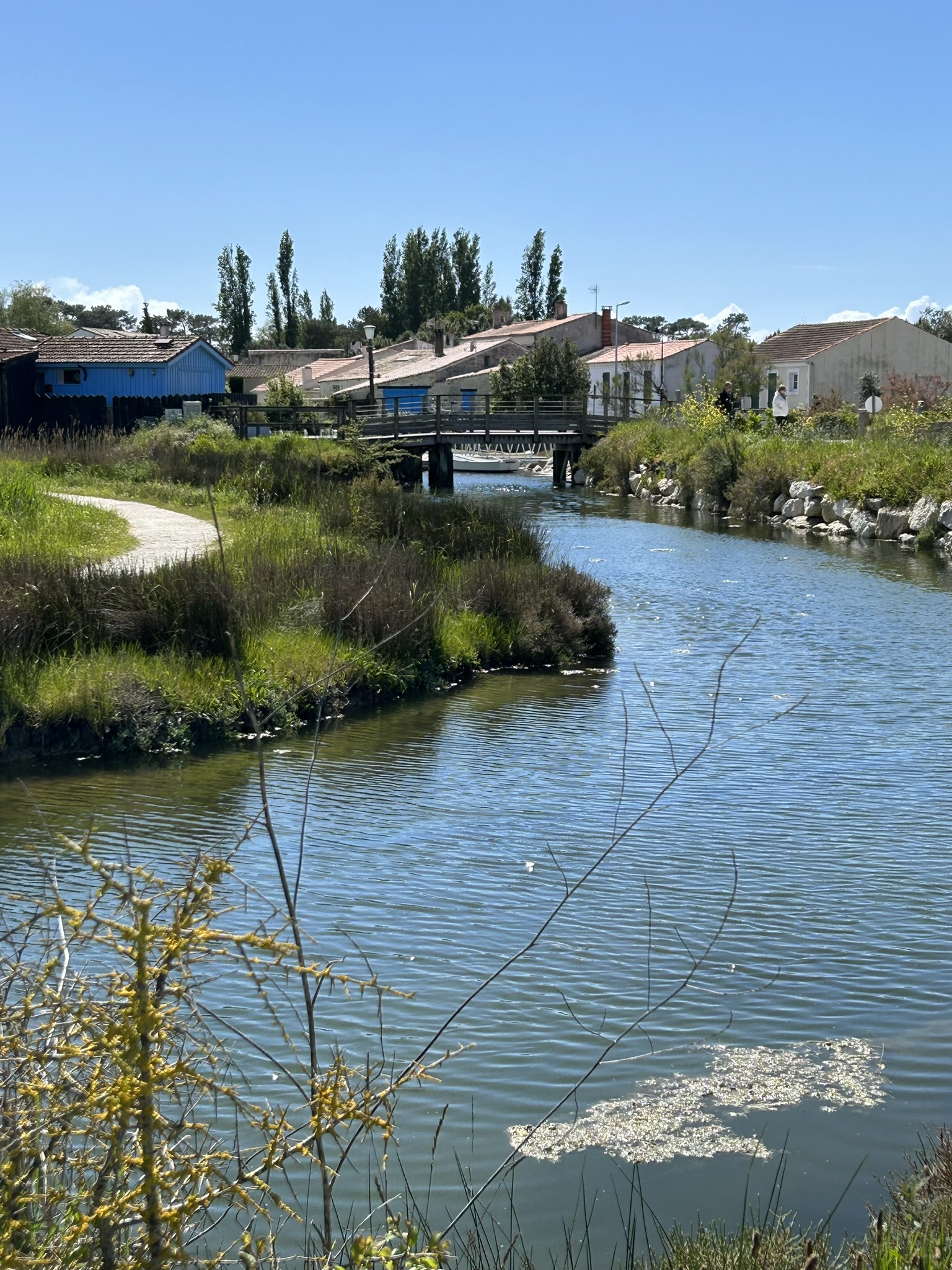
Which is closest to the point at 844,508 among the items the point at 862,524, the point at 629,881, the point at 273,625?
the point at 862,524

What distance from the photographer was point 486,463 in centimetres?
6241

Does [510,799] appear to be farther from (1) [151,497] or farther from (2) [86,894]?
(1) [151,497]

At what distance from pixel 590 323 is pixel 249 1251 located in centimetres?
8188

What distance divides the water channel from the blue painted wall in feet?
108

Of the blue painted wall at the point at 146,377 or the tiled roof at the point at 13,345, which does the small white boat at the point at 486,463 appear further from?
the tiled roof at the point at 13,345

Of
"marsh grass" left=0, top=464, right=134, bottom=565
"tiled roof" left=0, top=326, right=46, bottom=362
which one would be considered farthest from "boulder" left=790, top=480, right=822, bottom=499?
"tiled roof" left=0, top=326, right=46, bottom=362

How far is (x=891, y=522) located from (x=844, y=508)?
7.39ft

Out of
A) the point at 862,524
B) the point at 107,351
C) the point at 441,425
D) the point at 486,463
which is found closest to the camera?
the point at 862,524

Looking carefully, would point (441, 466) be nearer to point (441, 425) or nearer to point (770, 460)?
point (441, 425)

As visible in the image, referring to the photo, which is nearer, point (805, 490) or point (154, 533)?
point (154, 533)

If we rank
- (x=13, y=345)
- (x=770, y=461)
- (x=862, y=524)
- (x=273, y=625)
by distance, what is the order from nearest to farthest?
1. (x=273, y=625)
2. (x=862, y=524)
3. (x=770, y=461)
4. (x=13, y=345)

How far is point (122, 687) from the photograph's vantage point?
40.7ft

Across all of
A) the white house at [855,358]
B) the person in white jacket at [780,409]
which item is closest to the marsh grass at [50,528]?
the person in white jacket at [780,409]

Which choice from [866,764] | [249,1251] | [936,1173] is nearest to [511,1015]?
[936,1173]
